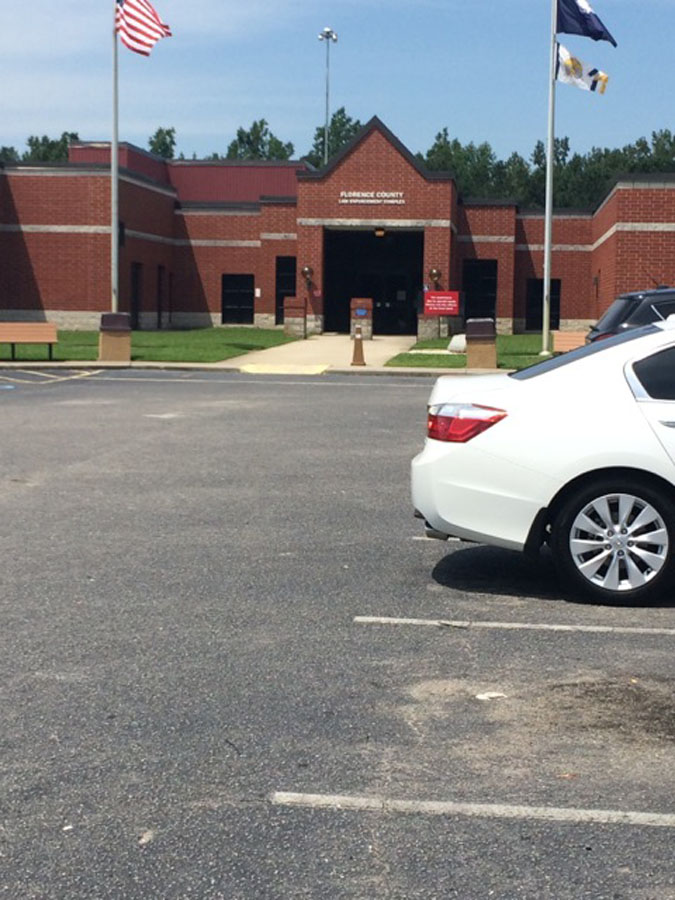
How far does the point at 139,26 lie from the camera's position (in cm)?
3484

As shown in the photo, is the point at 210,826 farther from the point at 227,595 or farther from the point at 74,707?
the point at 227,595

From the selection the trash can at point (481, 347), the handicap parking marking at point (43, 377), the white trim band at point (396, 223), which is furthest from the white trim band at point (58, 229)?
the trash can at point (481, 347)

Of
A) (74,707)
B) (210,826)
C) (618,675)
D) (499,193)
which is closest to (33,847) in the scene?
(210,826)

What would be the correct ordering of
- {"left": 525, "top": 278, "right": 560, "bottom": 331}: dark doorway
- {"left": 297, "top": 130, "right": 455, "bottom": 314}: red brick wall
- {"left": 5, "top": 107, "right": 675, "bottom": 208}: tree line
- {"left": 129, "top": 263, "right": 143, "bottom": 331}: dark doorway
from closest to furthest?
1. {"left": 297, "top": 130, "right": 455, "bottom": 314}: red brick wall
2. {"left": 129, "top": 263, "right": 143, "bottom": 331}: dark doorway
3. {"left": 525, "top": 278, "right": 560, "bottom": 331}: dark doorway
4. {"left": 5, "top": 107, "right": 675, "bottom": 208}: tree line

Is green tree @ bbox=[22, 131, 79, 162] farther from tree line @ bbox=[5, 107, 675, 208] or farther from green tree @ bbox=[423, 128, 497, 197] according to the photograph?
green tree @ bbox=[423, 128, 497, 197]

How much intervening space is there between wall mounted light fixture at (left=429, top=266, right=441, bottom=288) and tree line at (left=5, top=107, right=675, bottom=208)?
83301mm

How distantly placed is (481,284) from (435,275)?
645 centimetres

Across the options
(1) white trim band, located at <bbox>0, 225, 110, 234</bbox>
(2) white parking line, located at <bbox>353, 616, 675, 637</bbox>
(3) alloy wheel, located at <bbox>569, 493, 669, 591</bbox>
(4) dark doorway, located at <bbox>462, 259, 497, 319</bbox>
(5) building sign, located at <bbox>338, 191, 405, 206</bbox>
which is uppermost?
(5) building sign, located at <bbox>338, 191, 405, 206</bbox>

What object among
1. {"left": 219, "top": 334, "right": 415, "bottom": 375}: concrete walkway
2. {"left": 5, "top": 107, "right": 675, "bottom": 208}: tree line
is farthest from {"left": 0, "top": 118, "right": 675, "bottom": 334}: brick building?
{"left": 5, "top": 107, "right": 675, "bottom": 208}: tree line

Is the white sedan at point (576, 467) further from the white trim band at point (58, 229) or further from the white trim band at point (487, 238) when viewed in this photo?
the white trim band at point (487, 238)

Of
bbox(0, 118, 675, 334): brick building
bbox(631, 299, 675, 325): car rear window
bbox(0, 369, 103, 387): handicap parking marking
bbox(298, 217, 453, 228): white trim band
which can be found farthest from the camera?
bbox(298, 217, 453, 228): white trim band

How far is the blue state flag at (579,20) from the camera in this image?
34.0 m

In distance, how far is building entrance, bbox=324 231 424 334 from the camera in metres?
56.5

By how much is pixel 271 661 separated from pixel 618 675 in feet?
5.33
